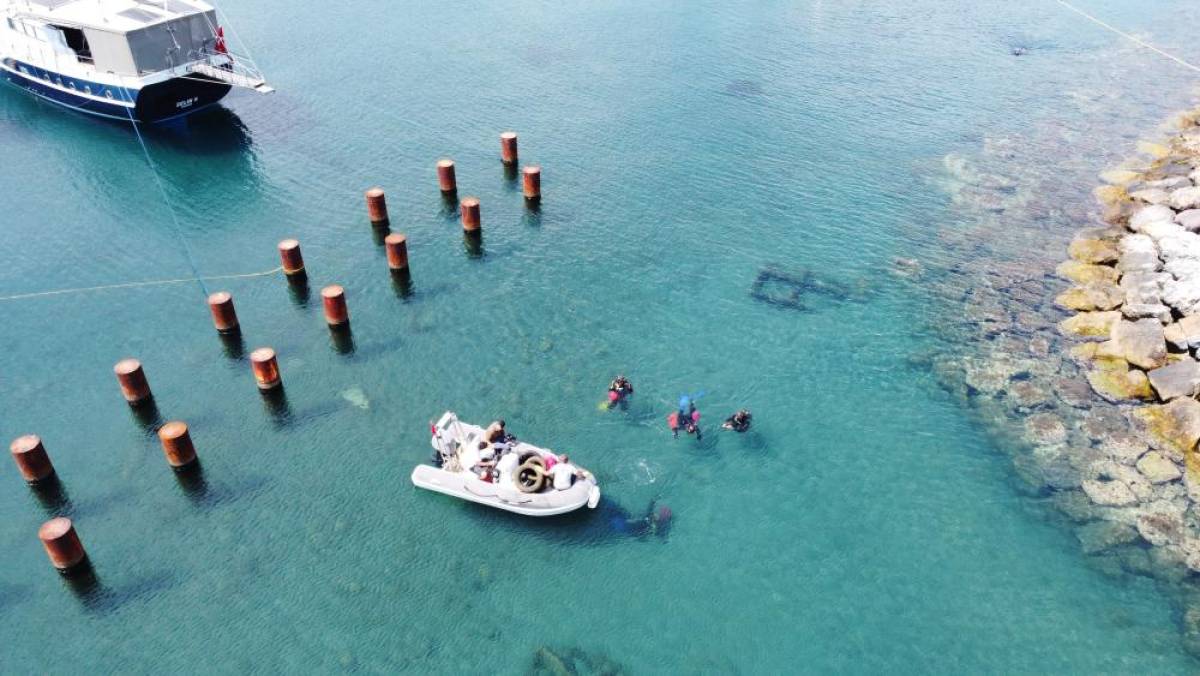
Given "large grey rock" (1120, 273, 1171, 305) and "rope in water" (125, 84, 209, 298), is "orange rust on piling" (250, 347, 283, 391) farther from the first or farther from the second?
"large grey rock" (1120, 273, 1171, 305)

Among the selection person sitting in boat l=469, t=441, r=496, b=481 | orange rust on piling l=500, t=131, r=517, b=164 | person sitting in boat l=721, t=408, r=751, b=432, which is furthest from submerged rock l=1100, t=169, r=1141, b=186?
person sitting in boat l=469, t=441, r=496, b=481

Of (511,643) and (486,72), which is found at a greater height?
(486,72)

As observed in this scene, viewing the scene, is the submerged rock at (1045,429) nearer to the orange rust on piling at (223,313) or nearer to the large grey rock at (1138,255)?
the large grey rock at (1138,255)

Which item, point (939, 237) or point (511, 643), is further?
point (939, 237)

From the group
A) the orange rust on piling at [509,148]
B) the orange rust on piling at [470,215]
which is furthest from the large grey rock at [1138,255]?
the orange rust on piling at [509,148]

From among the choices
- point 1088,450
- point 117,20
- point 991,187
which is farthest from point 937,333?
point 117,20

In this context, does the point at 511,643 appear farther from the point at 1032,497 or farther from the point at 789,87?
the point at 789,87
